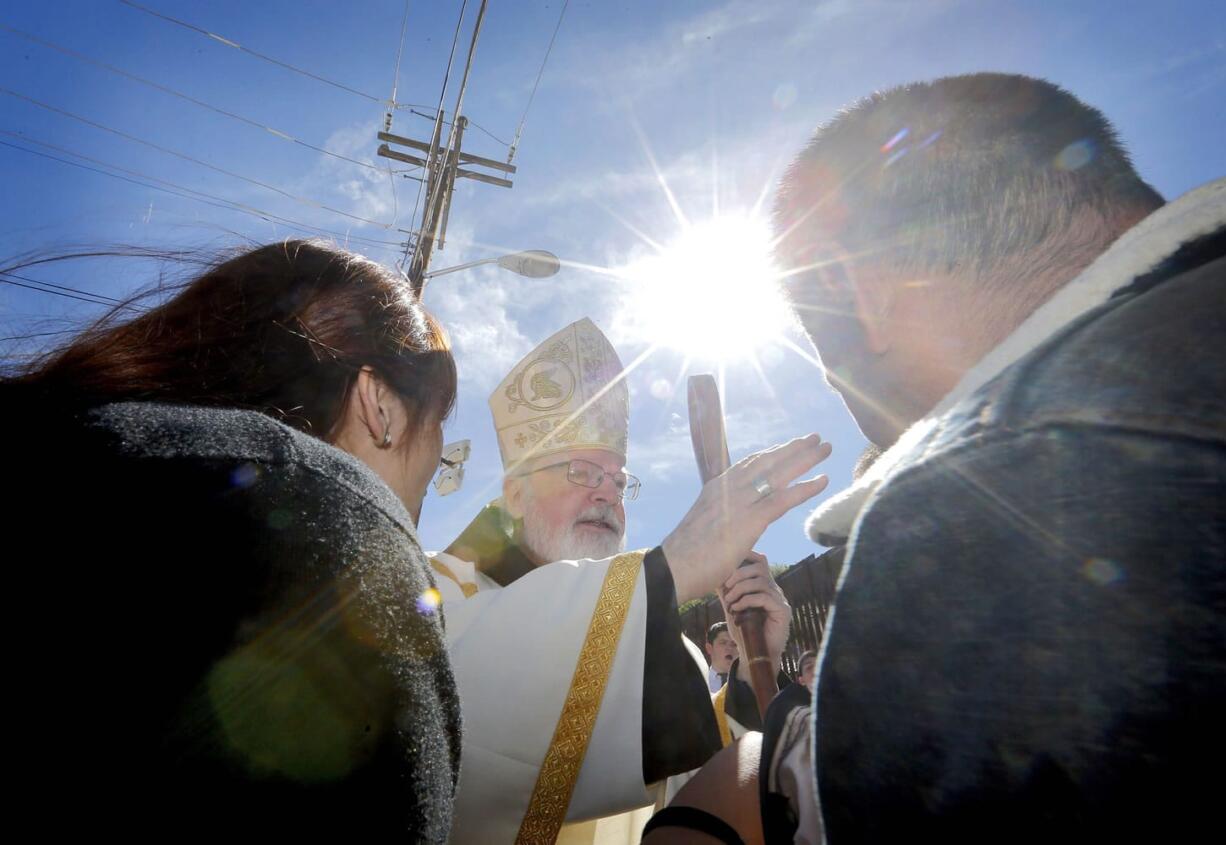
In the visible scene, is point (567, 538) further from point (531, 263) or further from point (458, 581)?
point (531, 263)

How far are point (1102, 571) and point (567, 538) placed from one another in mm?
3617

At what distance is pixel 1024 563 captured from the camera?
0.57 metres

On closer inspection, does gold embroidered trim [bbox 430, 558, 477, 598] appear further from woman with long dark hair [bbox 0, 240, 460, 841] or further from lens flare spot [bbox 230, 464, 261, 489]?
lens flare spot [bbox 230, 464, 261, 489]

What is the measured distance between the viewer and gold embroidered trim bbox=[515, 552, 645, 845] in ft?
5.59

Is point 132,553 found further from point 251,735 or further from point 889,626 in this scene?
point 889,626

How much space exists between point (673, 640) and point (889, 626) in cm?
140

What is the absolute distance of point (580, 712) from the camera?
1.81 metres

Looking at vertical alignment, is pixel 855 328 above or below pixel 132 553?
above

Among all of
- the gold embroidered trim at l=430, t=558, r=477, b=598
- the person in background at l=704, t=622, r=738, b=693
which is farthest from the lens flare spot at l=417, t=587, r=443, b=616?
the person in background at l=704, t=622, r=738, b=693

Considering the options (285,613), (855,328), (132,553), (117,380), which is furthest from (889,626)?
(855,328)

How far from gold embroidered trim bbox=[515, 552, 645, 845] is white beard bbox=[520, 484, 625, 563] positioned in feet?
6.35

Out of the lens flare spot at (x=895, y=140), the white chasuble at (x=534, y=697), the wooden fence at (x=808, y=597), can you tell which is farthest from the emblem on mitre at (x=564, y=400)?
the wooden fence at (x=808, y=597)

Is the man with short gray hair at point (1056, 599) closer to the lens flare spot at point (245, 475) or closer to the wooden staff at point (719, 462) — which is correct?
the lens flare spot at point (245, 475)

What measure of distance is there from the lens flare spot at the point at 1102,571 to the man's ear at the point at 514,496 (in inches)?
155
